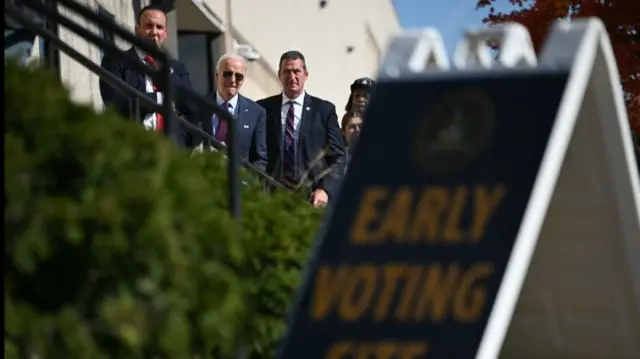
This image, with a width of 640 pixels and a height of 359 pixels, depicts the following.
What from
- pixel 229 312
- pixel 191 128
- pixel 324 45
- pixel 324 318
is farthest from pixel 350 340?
pixel 324 45

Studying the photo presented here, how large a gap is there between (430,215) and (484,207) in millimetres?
169

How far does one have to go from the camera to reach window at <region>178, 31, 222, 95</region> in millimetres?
18016

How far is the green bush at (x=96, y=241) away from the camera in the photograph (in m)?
3.11

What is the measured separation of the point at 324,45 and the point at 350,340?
24.4 metres

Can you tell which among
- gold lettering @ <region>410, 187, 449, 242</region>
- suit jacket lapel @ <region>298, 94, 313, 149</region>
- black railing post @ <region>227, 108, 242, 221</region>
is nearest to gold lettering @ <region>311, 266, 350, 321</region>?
gold lettering @ <region>410, 187, 449, 242</region>

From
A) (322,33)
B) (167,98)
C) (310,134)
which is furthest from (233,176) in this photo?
(322,33)

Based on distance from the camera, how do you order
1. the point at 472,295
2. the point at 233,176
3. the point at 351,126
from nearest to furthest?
1. the point at 472,295
2. the point at 233,176
3. the point at 351,126

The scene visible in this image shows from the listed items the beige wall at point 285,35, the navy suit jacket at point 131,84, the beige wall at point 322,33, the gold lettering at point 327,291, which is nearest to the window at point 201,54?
the beige wall at point 285,35

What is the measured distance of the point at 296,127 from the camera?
9281 mm

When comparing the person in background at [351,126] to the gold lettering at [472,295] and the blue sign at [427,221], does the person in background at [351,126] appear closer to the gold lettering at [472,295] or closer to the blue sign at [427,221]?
the blue sign at [427,221]

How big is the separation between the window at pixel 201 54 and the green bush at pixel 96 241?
47.1 ft

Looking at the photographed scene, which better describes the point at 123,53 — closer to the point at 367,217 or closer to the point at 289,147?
the point at 367,217

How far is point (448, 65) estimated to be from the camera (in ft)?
14.4

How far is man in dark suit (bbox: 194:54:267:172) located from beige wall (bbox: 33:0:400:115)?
847 mm
